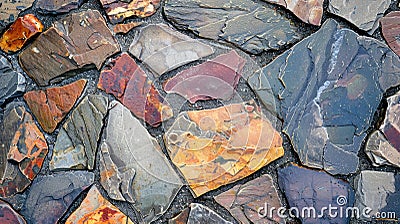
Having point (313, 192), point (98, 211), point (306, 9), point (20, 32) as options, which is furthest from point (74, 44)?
point (313, 192)

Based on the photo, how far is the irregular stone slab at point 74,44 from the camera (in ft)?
3.74

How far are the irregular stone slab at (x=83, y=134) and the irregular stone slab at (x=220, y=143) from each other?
0.56 ft

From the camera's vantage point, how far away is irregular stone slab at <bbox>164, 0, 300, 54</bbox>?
1132mm

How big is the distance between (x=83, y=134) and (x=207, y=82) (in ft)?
1.06

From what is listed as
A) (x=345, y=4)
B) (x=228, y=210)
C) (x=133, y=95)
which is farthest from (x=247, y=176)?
(x=345, y=4)

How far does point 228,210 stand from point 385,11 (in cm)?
62

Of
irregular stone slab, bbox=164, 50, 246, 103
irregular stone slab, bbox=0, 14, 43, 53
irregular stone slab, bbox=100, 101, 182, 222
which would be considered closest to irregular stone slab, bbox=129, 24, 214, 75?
irregular stone slab, bbox=164, 50, 246, 103

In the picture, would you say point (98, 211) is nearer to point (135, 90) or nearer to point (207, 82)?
point (135, 90)

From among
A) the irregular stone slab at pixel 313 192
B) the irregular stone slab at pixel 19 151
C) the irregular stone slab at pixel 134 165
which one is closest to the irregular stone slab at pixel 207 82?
the irregular stone slab at pixel 134 165

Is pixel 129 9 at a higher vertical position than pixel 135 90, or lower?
higher

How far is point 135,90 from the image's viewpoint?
1130 mm

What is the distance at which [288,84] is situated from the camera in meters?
1.13

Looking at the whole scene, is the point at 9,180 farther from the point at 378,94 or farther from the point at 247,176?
the point at 378,94

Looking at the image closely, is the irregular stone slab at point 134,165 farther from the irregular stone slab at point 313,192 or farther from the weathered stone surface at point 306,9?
the weathered stone surface at point 306,9
